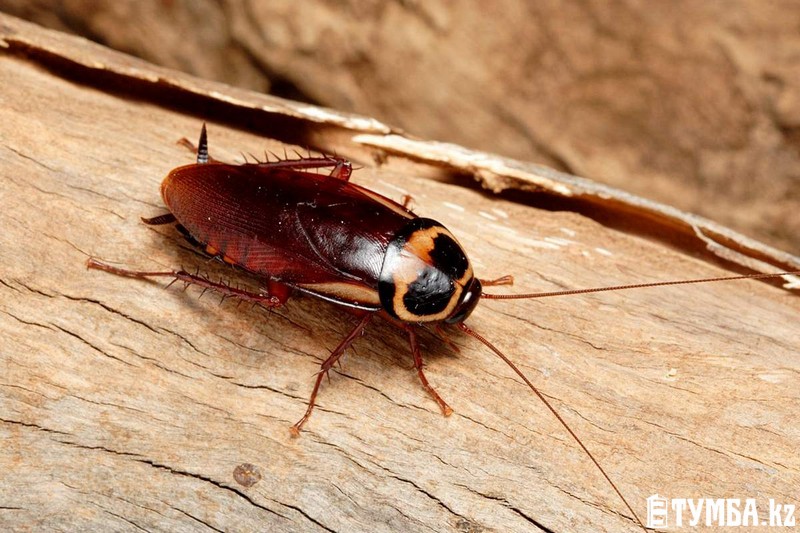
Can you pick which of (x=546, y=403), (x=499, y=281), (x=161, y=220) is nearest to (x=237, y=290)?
(x=161, y=220)

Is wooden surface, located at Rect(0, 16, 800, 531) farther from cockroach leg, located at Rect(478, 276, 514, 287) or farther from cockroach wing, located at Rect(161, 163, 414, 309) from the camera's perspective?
cockroach wing, located at Rect(161, 163, 414, 309)

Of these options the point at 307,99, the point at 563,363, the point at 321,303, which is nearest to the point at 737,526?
the point at 563,363

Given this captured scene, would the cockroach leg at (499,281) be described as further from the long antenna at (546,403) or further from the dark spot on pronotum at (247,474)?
the dark spot on pronotum at (247,474)

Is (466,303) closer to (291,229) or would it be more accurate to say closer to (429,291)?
(429,291)

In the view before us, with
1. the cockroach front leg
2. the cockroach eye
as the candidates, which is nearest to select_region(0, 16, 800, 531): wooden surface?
the cockroach front leg

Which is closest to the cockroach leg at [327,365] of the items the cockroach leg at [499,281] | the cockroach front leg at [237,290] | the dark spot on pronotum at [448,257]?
the cockroach front leg at [237,290]
